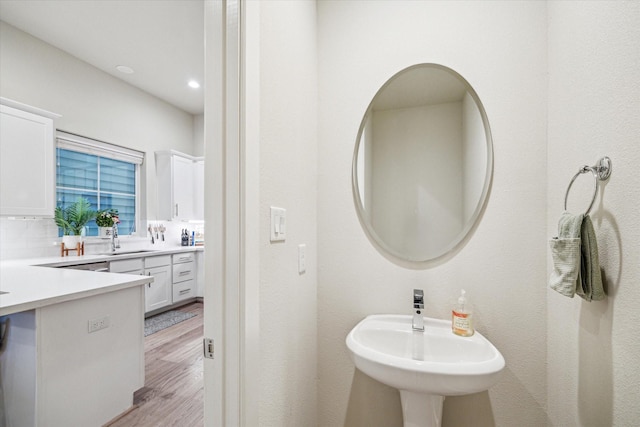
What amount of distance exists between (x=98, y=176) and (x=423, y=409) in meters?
4.31

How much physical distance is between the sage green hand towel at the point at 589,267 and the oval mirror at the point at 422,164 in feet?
1.35

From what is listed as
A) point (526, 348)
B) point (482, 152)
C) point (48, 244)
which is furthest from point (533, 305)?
point (48, 244)

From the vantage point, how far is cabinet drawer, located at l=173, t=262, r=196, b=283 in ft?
13.3

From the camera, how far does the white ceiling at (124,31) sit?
2461 millimetres

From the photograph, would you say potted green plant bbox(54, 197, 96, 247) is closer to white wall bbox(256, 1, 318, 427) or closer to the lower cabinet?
the lower cabinet

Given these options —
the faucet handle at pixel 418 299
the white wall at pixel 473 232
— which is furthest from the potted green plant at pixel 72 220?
the faucet handle at pixel 418 299

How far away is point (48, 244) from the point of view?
302 cm

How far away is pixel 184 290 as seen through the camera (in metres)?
4.21

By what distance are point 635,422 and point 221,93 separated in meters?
1.35

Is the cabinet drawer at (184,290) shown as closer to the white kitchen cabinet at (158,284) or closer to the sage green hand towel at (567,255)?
the white kitchen cabinet at (158,284)

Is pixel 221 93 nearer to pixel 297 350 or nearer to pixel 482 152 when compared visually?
pixel 297 350

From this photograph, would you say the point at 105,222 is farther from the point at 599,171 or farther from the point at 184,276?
the point at 599,171

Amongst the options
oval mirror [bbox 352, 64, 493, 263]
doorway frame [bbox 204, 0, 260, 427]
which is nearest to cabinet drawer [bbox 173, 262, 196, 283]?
oval mirror [bbox 352, 64, 493, 263]

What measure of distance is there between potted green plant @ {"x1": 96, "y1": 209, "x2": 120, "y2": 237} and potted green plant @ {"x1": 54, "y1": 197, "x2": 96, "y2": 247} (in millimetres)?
241
